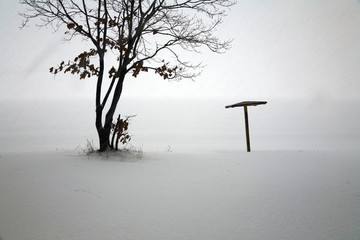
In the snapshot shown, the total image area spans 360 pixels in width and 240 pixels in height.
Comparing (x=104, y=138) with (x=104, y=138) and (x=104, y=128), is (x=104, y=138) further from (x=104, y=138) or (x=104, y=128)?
(x=104, y=128)

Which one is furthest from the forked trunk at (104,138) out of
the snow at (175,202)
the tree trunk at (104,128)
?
the snow at (175,202)

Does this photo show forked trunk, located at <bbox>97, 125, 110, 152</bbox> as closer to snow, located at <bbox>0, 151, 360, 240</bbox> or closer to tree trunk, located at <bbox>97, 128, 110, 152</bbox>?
tree trunk, located at <bbox>97, 128, 110, 152</bbox>

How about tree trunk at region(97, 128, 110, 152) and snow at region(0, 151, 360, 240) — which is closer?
snow at region(0, 151, 360, 240)

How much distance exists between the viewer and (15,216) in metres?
2.75

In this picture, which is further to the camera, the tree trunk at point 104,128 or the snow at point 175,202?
the tree trunk at point 104,128

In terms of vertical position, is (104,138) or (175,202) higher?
(104,138)

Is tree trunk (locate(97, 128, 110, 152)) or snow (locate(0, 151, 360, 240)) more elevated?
tree trunk (locate(97, 128, 110, 152))

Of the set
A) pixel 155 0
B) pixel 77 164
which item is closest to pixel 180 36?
pixel 155 0

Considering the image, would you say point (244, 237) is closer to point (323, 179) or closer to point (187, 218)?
point (187, 218)

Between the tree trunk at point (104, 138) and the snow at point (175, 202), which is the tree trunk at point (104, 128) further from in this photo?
the snow at point (175, 202)

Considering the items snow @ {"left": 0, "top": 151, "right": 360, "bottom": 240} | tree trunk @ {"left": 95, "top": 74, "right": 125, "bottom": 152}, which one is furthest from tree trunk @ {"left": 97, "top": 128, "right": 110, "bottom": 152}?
snow @ {"left": 0, "top": 151, "right": 360, "bottom": 240}

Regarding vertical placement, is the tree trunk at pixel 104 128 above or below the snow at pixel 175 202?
above

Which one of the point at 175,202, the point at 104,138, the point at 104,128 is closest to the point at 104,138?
the point at 104,138

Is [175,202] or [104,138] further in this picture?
[104,138]
